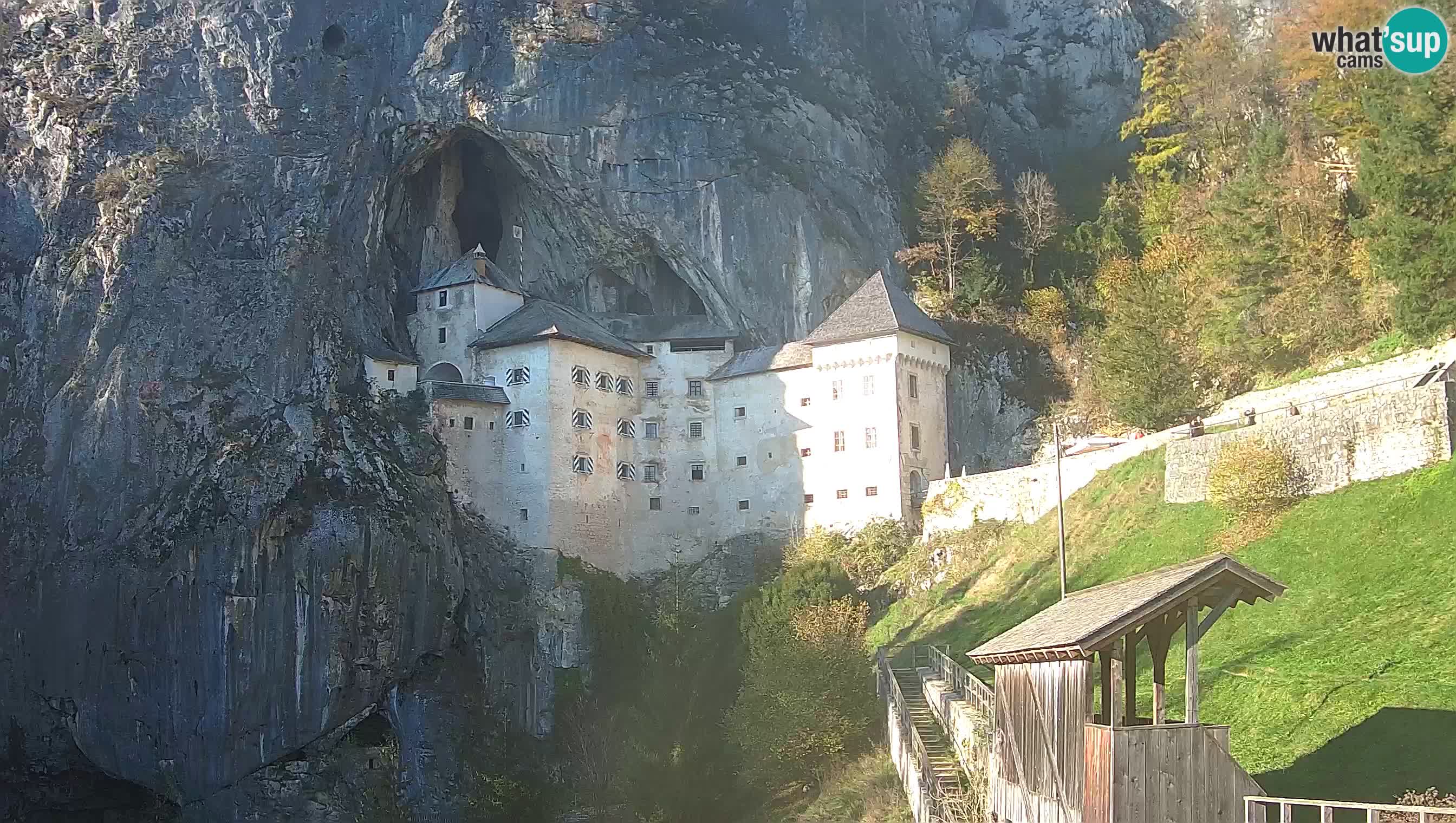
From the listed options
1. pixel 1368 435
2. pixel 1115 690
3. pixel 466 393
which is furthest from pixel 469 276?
pixel 1115 690

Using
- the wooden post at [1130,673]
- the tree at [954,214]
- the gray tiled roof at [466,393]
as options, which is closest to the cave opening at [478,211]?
the gray tiled roof at [466,393]

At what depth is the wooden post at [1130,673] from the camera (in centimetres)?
2003

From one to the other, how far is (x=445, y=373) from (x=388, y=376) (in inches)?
97.0

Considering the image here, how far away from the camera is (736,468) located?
5606 cm

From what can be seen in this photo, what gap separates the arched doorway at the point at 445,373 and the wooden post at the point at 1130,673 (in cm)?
3832

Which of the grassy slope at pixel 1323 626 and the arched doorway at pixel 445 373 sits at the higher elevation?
the arched doorway at pixel 445 373

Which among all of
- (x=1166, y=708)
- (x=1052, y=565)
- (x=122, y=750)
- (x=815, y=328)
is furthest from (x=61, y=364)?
(x=1166, y=708)

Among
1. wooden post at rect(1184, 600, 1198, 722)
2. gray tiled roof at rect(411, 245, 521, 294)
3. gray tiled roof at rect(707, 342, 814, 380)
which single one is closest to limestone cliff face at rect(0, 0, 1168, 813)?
gray tiled roof at rect(707, 342, 814, 380)

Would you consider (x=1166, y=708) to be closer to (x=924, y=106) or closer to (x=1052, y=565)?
(x=1052, y=565)

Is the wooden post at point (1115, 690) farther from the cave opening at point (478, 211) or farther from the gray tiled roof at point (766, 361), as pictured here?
the cave opening at point (478, 211)

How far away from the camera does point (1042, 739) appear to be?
22.2m

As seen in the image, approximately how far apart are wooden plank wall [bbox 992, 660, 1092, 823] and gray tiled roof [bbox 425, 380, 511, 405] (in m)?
32.4

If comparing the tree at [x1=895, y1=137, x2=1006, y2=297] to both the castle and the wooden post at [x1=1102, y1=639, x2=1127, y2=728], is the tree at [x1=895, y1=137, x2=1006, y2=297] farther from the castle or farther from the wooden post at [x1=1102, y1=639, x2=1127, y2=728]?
the wooden post at [x1=1102, y1=639, x2=1127, y2=728]

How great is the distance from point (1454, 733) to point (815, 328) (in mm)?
37004
